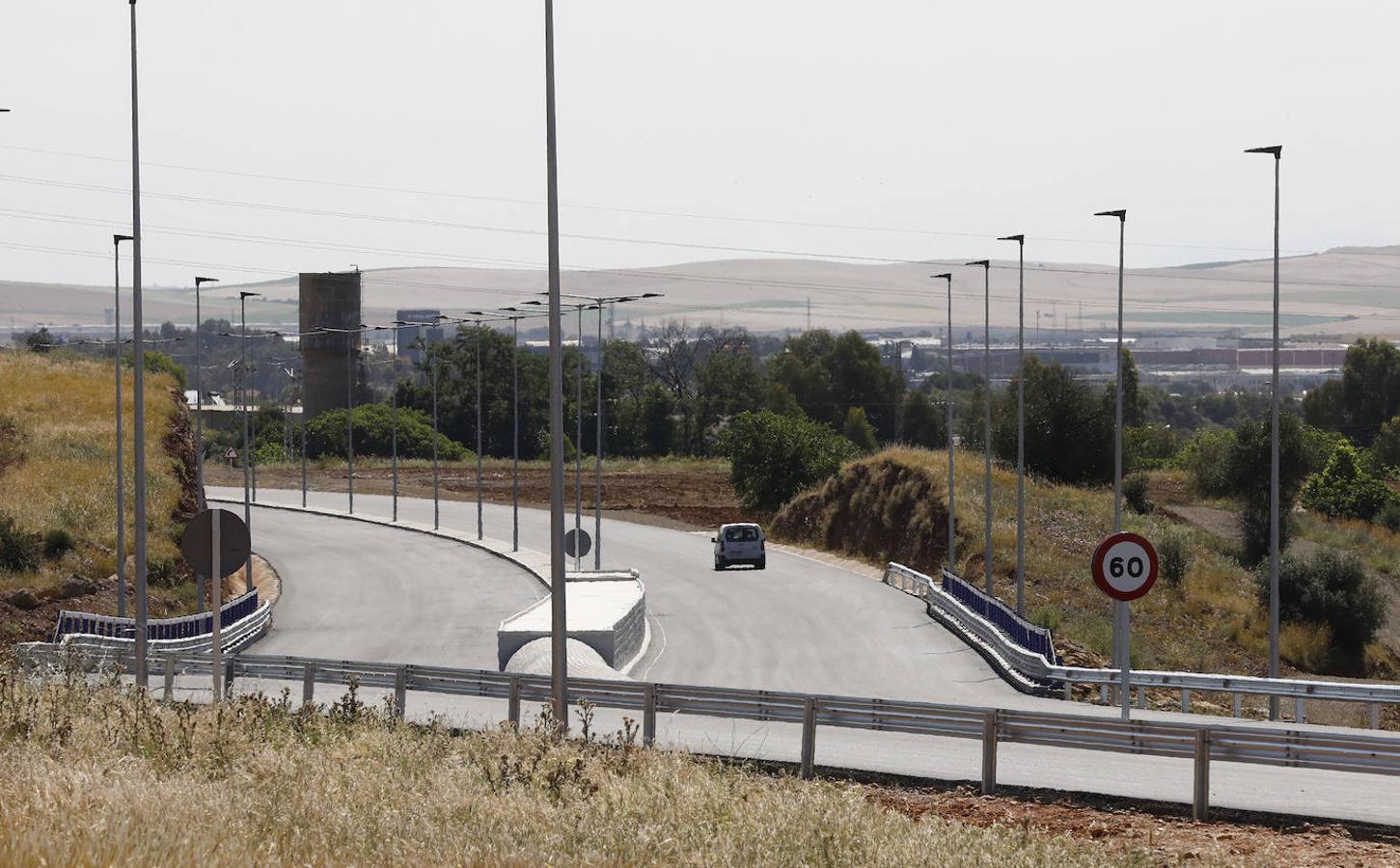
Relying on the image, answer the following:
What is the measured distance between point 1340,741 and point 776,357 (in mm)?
165126

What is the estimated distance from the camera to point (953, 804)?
16.8 meters

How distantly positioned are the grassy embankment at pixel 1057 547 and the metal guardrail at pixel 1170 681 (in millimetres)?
3926

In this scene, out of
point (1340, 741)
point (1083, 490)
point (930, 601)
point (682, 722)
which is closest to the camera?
point (1340, 741)

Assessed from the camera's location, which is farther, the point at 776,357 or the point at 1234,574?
the point at 776,357

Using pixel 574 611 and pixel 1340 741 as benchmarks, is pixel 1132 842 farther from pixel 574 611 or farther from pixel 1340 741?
pixel 574 611

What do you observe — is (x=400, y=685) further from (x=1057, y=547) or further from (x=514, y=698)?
(x=1057, y=547)

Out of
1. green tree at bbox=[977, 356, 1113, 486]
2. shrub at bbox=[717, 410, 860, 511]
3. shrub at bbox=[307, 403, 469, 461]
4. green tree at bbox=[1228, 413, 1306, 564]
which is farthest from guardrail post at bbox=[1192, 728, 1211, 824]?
shrub at bbox=[307, 403, 469, 461]

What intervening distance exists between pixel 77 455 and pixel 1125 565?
5476 cm

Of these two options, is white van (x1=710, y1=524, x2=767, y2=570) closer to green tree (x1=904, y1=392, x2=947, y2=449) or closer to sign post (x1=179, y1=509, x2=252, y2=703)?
sign post (x1=179, y1=509, x2=252, y2=703)

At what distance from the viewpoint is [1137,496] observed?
273 feet

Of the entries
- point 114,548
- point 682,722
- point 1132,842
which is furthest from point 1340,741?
point 114,548

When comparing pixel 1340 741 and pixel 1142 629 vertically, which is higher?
pixel 1340 741

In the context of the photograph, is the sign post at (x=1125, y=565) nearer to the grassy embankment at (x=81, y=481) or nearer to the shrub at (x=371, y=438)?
the grassy embankment at (x=81, y=481)

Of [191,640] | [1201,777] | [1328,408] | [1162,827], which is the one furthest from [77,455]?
[1328,408]
